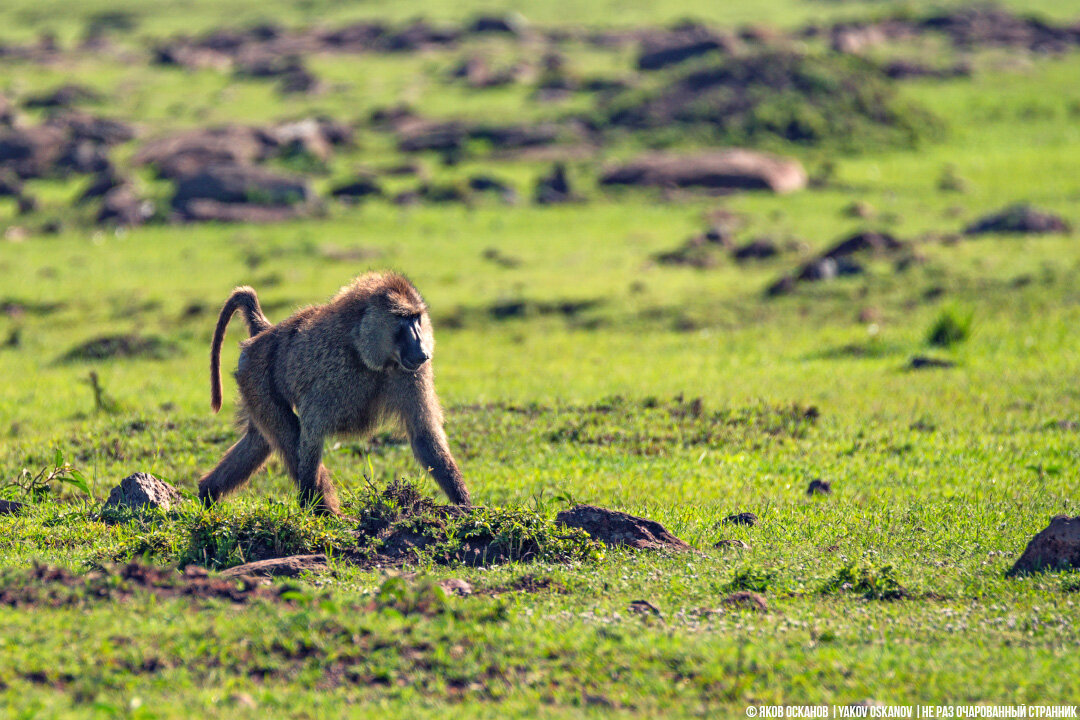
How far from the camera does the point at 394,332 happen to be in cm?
759

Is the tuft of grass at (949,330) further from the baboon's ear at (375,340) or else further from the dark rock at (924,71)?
the dark rock at (924,71)

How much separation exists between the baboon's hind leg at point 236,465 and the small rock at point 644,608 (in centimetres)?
342

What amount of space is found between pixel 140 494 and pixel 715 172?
65.8 feet

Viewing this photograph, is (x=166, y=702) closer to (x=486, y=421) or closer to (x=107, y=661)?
(x=107, y=661)

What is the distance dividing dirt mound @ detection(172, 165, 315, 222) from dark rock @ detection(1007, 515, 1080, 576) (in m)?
19.4

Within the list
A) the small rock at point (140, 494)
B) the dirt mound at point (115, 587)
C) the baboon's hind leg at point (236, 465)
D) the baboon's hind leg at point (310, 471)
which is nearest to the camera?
the dirt mound at point (115, 587)

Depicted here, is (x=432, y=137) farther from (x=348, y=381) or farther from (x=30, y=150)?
(x=348, y=381)

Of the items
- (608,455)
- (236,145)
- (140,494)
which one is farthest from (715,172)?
(140,494)

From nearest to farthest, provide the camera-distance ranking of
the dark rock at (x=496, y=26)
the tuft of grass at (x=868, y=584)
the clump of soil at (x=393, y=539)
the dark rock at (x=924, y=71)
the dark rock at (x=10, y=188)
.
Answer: the tuft of grass at (x=868, y=584) < the clump of soil at (x=393, y=539) < the dark rock at (x=10, y=188) < the dark rock at (x=924, y=71) < the dark rock at (x=496, y=26)

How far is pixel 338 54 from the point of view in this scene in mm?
49219

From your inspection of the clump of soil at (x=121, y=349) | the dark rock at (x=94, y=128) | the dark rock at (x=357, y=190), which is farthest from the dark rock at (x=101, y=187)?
the clump of soil at (x=121, y=349)

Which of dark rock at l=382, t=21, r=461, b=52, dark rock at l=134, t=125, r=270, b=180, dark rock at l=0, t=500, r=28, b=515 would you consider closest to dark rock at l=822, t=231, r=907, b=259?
dark rock at l=0, t=500, r=28, b=515

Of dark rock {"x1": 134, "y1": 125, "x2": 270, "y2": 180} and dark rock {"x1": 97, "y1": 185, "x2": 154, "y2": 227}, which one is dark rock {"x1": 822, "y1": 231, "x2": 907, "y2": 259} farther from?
dark rock {"x1": 134, "y1": 125, "x2": 270, "y2": 180}

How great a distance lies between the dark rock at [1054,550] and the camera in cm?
659
